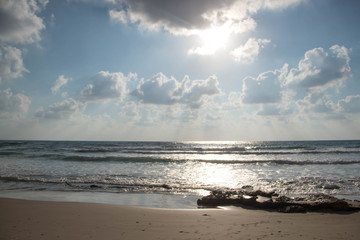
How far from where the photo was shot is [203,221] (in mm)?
6133

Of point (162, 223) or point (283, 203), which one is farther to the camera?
point (283, 203)

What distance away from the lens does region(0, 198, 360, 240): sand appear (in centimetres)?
510

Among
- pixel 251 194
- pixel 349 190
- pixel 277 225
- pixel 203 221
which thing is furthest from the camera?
pixel 349 190

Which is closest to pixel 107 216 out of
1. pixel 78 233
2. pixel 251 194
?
pixel 78 233

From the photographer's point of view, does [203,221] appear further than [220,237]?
Yes

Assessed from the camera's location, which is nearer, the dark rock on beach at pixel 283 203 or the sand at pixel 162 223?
the sand at pixel 162 223

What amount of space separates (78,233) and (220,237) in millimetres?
3056

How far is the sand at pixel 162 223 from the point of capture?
5.10m

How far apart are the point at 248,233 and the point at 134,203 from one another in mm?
4575

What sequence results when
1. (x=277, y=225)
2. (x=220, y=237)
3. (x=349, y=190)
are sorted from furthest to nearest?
(x=349, y=190) → (x=277, y=225) → (x=220, y=237)

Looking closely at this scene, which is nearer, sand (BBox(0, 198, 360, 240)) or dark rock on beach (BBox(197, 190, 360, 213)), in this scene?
sand (BBox(0, 198, 360, 240))

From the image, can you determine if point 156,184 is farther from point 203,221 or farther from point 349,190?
point 349,190

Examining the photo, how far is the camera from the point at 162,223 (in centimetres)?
592

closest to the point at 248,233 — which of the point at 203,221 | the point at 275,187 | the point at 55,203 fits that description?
the point at 203,221
